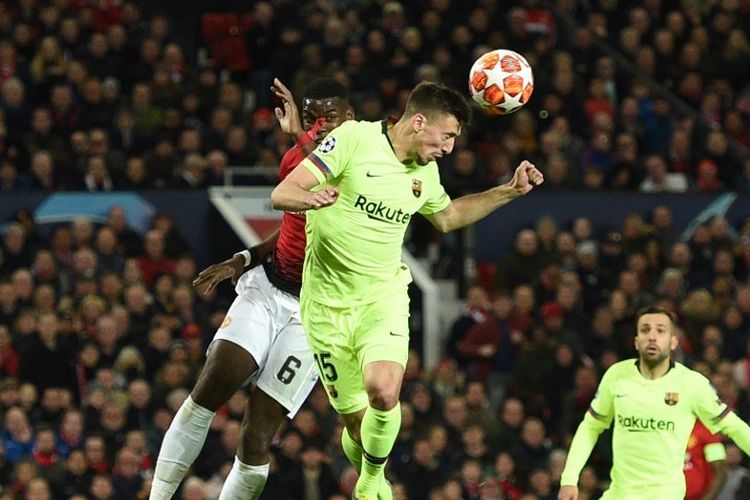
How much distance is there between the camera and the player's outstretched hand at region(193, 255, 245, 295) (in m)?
9.89

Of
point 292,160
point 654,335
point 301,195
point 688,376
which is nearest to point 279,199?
point 301,195

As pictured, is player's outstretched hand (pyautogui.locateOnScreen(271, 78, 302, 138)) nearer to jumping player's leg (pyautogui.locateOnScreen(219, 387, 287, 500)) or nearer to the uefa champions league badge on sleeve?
the uefa champions league badge on sleeve

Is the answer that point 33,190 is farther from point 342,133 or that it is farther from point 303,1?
point 342,133

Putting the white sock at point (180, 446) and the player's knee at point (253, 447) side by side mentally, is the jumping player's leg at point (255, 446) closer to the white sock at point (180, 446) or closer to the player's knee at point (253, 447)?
the player's knee at point (253, 447)

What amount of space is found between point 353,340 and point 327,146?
1060mm

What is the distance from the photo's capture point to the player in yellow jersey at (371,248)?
9.05 meters

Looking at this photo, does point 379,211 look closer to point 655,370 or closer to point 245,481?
point 245,481

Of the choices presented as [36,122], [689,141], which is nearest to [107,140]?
[36,122]

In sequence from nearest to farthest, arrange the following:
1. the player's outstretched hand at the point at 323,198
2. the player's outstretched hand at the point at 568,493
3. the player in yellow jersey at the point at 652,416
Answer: the player's outstretched hand at the point at 323,198 < the player's outstretched hand at the point at 568,493 < the player in yellow jersey at the point at 652,416

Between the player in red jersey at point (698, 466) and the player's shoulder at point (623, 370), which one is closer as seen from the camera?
the player's shoulder at point (623, 370)

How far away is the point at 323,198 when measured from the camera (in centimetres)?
854

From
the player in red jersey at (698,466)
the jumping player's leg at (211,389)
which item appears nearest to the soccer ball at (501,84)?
the jumping player's leg at (211,389)

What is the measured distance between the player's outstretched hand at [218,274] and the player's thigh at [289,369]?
43 centimetres

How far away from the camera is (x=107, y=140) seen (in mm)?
17312
